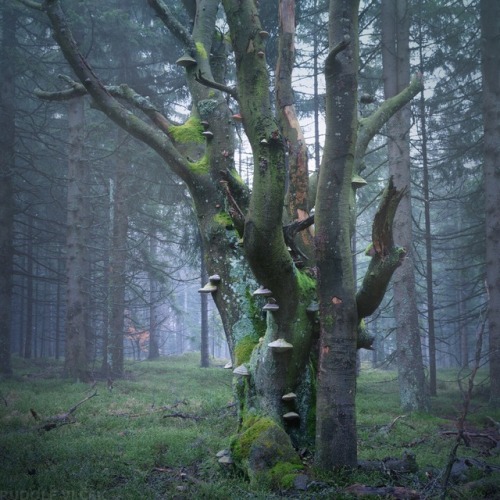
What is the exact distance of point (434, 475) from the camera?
527 centimetres

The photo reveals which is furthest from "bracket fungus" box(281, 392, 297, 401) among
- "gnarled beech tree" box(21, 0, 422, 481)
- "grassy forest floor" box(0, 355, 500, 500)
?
"grassy forest floor" box(0, 355, 500, 500)

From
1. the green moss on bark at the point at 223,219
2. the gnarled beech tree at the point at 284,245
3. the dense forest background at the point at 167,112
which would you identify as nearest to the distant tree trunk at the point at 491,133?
the dense forest background at the point at 167,112

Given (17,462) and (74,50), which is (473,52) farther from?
(17,462)

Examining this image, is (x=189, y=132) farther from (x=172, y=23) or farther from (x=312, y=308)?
(x=312, y=308)

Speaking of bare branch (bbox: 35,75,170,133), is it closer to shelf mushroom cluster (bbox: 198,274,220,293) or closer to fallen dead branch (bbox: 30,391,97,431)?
shelf mushroom cluster (bbox: 198,274,220,293)

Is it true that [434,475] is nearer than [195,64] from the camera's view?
Yes

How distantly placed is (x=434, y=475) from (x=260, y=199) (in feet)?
12.3

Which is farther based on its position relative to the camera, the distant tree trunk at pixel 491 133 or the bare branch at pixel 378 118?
the distant tree trunk at pixel 491 133

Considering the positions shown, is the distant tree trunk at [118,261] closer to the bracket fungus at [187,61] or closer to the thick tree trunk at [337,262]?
the bracket fungus at [187,61]

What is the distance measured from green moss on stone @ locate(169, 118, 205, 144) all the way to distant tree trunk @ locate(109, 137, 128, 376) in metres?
10.9

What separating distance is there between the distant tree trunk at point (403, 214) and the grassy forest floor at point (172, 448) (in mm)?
857

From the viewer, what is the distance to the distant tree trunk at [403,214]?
11852 millimetres

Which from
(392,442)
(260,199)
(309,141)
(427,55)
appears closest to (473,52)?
(427,55)

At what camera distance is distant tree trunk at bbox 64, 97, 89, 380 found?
52.7ft
